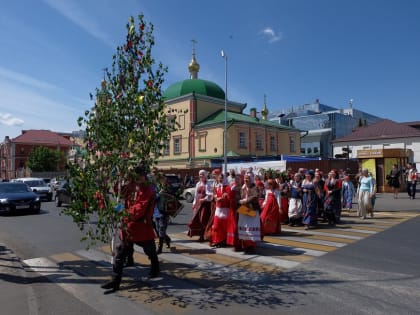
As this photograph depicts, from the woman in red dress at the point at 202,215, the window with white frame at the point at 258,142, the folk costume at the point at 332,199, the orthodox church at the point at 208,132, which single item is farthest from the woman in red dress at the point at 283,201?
the window with white frame at the point at 258,142

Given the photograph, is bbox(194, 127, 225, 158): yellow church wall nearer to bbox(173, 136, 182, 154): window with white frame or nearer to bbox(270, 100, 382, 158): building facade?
bbox(173, 136, 182, 154): window with white frame

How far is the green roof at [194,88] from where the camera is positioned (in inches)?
1800

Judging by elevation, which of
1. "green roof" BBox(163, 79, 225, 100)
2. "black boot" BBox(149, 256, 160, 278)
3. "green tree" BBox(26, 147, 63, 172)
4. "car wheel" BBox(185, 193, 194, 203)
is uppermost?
"green roof" BBox(163, 79, 225, 100)

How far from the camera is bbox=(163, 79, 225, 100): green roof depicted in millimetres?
45719

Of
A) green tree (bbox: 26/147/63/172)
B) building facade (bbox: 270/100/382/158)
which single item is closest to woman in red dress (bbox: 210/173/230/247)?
building facade (bbox: 270/100/382/158)

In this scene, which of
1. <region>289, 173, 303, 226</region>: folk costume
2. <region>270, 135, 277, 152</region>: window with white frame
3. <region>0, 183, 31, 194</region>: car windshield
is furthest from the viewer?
<region>270, 135, 277, 152</region>: window with white frame

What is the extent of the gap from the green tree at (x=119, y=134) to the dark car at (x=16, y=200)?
12.2 metres

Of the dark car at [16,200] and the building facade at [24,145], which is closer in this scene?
the dark car at [16,200]

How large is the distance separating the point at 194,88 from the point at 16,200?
32304 millimetres

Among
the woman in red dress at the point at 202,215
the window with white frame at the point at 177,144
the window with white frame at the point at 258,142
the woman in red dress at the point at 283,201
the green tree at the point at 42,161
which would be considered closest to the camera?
the woman in red dress at the point at 202,215

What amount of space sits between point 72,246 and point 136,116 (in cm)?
491

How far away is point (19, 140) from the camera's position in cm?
8819

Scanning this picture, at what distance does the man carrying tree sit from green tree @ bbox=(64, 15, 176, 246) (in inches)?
8.1

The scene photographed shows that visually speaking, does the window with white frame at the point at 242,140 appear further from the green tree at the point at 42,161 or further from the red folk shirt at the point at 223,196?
the green tree at the point at 42,161
